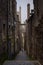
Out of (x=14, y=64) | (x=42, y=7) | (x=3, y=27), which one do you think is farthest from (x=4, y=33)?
(x=14, y=64)

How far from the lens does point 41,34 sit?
11047 millimetres

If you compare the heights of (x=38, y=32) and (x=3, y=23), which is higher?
(x=3, y=23)

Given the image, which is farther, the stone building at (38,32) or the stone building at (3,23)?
the stone building at (3,23)

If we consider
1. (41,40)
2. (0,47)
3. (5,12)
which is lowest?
(0,47)

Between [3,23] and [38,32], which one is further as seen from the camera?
[3,23]

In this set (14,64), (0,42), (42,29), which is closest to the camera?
(14,64)

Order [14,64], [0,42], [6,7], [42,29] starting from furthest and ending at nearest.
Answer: [6,7] → [0,42] → [42,29] → [14,64]

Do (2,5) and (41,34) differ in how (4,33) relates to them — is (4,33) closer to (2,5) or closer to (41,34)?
(2,5)

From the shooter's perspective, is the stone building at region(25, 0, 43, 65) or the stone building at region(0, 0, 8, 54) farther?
the stone building at region(0, 0, 8, 54)

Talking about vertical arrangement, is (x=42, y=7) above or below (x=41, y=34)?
above

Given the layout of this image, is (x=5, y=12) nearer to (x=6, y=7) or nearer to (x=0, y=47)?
(x=6, y=7)

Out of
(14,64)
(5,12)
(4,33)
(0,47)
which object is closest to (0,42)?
(0,47)

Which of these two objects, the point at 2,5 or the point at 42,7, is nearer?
the point at 42,7

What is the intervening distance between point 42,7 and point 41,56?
2.76 meters
